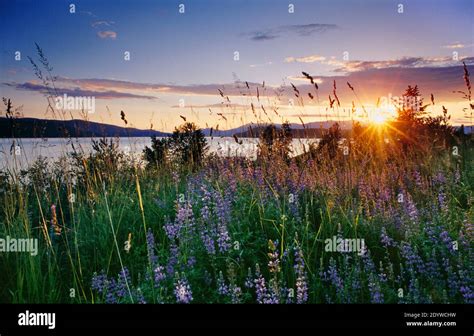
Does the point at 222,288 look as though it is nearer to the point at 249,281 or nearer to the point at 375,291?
the point at 249,281

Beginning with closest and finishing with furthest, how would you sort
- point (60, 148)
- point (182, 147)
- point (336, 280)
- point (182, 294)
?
point (182, 294), point (336, 280), point (60, 148), point (182, 147)

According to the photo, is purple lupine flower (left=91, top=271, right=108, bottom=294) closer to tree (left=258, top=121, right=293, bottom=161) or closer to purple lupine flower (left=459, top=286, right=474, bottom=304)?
tree (left=258, top=121, right=293, bottom=161)

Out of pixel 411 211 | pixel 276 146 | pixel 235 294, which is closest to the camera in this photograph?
pixel 235 294

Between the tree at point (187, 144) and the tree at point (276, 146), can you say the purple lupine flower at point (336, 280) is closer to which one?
the tree at point (276, 146)

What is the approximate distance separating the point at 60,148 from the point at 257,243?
8.31ft

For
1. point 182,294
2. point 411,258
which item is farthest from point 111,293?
point 411,258

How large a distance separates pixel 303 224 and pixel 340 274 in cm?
89

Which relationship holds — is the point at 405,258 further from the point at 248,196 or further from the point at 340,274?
the point at 248,196

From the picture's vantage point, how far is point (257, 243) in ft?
14.1

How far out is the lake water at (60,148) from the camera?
4.64 metres

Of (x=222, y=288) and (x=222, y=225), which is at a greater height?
(x=222, y=225)

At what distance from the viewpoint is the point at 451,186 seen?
575 centimetres
